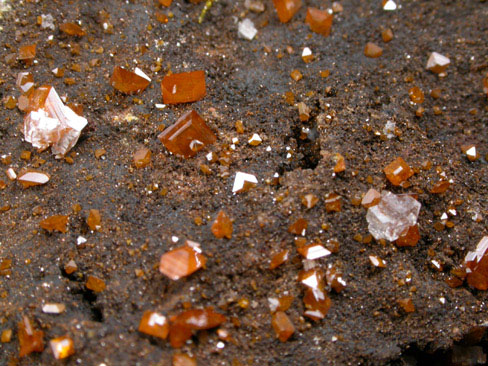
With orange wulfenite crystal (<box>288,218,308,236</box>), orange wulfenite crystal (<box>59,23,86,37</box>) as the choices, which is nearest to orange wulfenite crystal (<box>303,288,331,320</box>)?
orange wulfenite crystal (<box>288,218,308,236</box>)

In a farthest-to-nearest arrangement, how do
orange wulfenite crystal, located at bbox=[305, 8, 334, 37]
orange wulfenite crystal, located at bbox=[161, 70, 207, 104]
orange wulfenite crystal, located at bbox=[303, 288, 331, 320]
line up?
orange wulfenite crystal, located at bbox=[305, 8, 334, 37] < orange wulfenite crystal, located at bbox=[161, 70, 207, 104] < orange wulfenite crystal, located at bbox=[303, 288, 331, 320]

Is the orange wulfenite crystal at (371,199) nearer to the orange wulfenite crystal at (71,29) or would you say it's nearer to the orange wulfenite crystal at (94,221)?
A: the orange wulfenite crystal at (94,221)

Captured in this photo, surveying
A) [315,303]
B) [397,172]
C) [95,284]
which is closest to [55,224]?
[95,284]

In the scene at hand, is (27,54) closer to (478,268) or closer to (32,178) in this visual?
(32,178)

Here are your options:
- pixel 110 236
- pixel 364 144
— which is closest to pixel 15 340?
pixel 110 236

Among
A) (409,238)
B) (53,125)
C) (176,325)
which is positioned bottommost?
(176,325)

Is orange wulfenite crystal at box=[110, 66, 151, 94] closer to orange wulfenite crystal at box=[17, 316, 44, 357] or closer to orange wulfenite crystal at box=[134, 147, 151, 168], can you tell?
orange wulfenite crystal at box=[134, 147, 151, 168]

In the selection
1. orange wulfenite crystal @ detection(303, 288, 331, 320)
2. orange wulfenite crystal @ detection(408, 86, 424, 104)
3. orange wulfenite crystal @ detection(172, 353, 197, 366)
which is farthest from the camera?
orange wulfenite crystal @ detection(408, 86, 424, 104)
